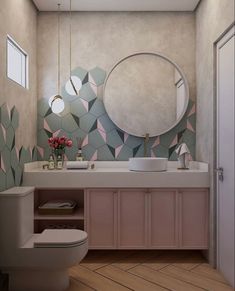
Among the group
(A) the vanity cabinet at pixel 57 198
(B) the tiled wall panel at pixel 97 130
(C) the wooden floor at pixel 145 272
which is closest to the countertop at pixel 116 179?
(A) the vanity cabinet at pixel 57 198

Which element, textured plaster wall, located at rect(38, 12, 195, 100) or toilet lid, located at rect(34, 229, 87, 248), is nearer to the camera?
toilet lid, located at rect(34, 229, 87, 248)

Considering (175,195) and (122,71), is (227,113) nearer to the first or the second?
(175,195)

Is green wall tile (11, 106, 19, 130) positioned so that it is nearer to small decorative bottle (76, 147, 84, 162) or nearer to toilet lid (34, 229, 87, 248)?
small decorative bottle (76, 147, 84, 162)

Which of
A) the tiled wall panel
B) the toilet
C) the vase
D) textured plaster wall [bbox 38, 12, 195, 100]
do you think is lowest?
the toilet

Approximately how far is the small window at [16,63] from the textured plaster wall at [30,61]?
54 millimetres

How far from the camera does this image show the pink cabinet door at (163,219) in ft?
9.18

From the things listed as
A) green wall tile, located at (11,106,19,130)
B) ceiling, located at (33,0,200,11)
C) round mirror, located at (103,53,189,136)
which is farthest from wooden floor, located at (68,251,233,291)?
ceiling, located at (33,0,200,11)

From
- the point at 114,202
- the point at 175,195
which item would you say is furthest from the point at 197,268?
the point at 114,202

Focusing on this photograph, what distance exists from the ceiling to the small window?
2.10ft

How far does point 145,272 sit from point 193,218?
0.66 meters

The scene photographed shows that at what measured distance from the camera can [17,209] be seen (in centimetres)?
225

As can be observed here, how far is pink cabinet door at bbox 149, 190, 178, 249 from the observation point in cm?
280

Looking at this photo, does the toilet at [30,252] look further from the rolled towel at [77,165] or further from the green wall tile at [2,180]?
the rolled towel at [77,165]

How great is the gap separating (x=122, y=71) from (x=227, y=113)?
1.29 meters
